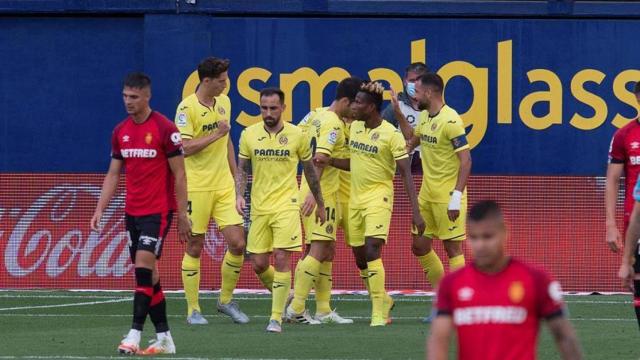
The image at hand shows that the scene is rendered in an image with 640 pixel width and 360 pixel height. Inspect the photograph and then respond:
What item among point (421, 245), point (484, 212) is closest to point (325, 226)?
point (421, 245)

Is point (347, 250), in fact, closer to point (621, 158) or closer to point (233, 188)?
point (233, 188)

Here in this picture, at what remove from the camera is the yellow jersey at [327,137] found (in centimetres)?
1390

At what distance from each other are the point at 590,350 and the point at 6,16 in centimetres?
1094

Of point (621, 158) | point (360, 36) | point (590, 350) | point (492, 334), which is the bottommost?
point (590, 350)

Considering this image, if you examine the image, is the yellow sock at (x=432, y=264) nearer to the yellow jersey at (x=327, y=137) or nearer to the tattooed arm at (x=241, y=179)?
the yellow jersey at (x=327, y=137)

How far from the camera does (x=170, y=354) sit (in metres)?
11.1

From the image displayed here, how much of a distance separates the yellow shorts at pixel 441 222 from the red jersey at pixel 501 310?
7853mm

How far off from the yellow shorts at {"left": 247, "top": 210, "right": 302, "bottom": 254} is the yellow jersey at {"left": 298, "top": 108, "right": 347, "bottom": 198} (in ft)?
1.72

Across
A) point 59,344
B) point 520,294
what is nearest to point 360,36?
point 59,344

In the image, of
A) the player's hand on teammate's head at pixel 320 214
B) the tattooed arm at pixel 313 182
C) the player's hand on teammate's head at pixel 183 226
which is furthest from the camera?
the player's hand on teammate's head at pixel 320 214

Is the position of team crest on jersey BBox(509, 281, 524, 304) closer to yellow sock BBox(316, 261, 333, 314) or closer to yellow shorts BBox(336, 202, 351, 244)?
yellow shorts BBox(336, 202, 351, 244)

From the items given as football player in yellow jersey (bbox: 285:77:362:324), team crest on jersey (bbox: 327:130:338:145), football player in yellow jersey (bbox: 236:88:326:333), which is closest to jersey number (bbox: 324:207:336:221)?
football player in yellow jersey (bbox: 285:77:362:324)

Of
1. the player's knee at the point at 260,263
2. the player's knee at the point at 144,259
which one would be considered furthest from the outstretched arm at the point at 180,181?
the player's knee at the point at 260,263

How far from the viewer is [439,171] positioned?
1420cm
